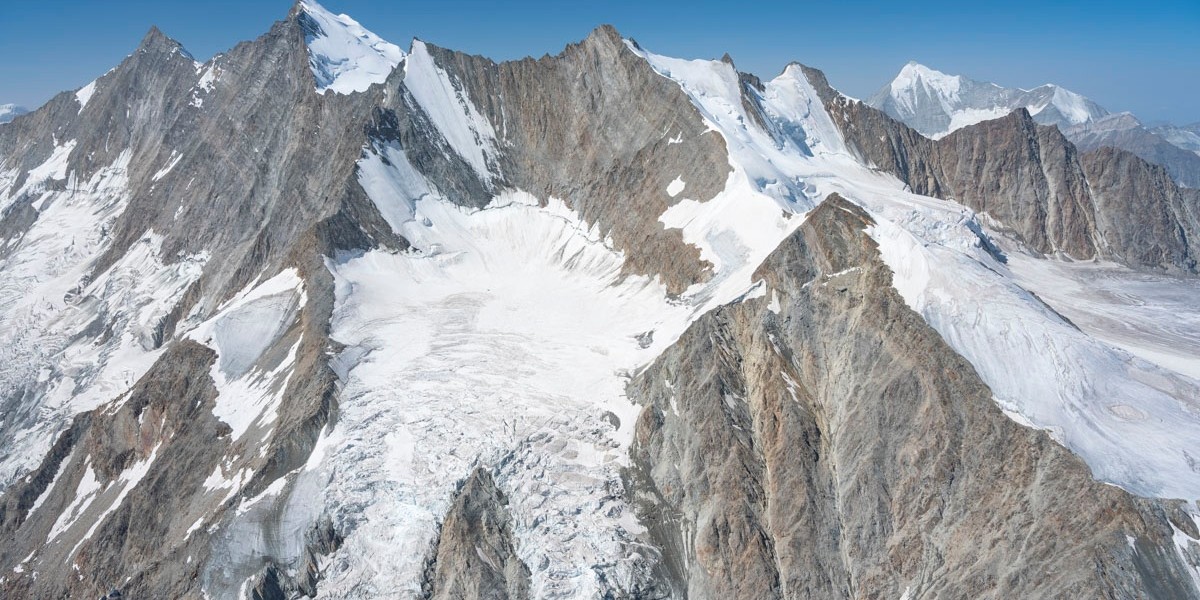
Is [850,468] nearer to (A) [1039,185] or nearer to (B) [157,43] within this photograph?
(A) [1039,185]

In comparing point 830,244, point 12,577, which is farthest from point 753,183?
point 12,577

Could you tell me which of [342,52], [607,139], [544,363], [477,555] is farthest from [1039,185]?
[342,52]

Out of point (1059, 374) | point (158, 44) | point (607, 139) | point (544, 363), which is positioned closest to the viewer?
point (1059, 374)

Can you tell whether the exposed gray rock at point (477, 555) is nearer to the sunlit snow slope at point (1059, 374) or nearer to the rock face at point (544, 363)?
the rock face at point (544, 363)

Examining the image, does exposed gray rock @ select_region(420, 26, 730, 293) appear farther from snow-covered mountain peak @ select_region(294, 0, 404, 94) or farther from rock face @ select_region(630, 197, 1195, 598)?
snow-covered mountain peak @ select_region(294, 0, 404, 94)

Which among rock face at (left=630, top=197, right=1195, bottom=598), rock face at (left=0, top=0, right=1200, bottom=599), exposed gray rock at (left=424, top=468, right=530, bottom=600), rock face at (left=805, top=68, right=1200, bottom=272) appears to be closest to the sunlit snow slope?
rock face at (left=630, top=197, right=1195, bottom=598)

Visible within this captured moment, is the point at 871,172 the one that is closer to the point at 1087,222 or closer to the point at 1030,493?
the point at 1087,222
